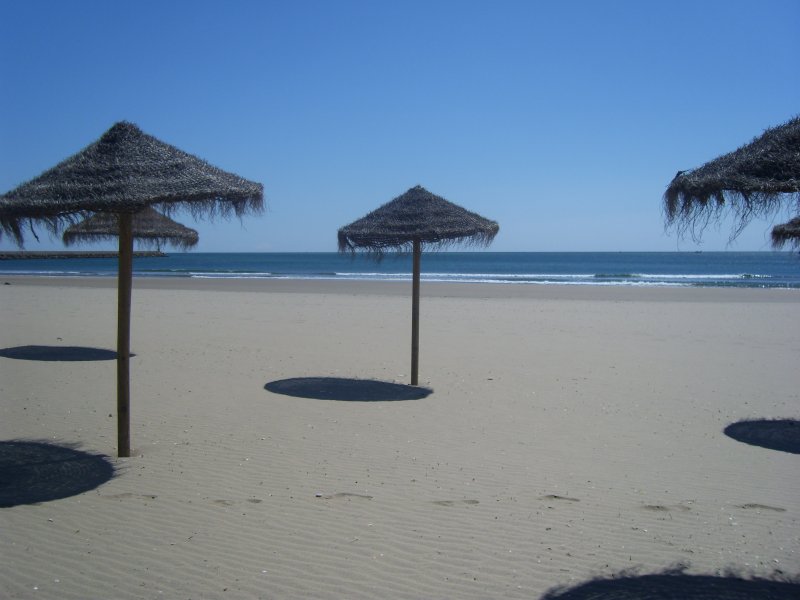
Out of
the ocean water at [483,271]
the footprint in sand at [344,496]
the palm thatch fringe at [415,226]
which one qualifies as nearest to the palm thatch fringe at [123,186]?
the footprint in sand at [344,496]

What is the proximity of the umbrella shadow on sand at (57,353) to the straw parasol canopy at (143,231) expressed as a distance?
1.50 meters

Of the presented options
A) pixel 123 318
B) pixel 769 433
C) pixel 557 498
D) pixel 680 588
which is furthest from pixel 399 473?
pixel 769 433

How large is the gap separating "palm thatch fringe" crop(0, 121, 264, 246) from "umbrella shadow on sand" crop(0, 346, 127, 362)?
439 centimetres

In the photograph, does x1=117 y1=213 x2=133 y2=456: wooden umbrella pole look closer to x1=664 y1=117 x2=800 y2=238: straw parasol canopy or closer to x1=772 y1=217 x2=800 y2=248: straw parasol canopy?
x1=664 y1=117 x2=800 y2=238: straw parasol canopy

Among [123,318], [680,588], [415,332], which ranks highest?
→ [123,318]

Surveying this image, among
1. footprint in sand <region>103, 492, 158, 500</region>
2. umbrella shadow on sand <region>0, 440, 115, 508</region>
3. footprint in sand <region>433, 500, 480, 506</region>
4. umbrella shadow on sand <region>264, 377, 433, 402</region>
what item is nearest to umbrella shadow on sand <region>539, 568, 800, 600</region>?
footprint in sand <region>433, 500, 480, 506</region>

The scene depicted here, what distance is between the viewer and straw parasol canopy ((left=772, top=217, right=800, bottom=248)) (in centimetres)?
636

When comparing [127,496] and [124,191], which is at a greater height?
[124,191]

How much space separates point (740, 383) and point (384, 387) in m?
4.34

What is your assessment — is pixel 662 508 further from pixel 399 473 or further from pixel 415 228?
pixel 415 228

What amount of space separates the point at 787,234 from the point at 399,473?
175 inches

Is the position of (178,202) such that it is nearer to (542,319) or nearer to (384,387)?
(384,387)

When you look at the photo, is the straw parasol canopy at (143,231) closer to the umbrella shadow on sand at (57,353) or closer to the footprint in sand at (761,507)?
the umbrella shadow on sand at (57,353)

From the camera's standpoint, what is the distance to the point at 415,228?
750 cm
